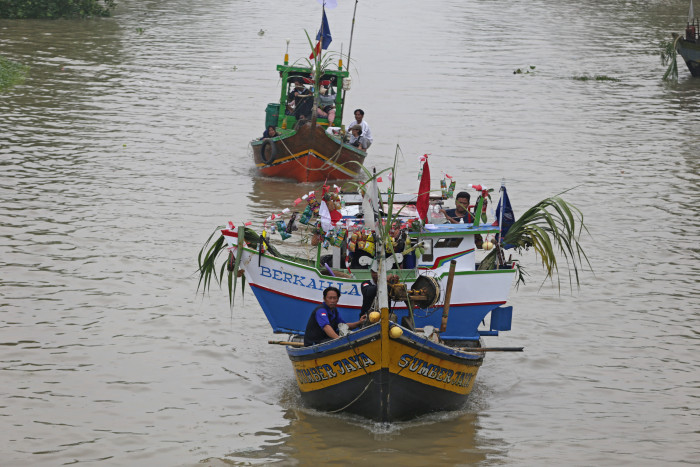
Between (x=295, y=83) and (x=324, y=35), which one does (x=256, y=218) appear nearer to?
(x=295, y=83)

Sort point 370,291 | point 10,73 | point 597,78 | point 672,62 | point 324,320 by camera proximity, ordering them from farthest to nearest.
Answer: point 597,78 → point 672,62 → point 10,73 → point 370,291 → point 324,320

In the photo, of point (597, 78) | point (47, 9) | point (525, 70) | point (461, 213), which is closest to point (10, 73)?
point (47, 9)

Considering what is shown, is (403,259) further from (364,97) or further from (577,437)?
(364,97)

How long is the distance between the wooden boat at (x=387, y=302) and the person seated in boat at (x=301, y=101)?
978cm

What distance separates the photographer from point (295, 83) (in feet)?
80.7

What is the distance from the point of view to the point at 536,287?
1731 centimetres

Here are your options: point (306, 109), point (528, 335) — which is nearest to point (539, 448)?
point (528, 335)

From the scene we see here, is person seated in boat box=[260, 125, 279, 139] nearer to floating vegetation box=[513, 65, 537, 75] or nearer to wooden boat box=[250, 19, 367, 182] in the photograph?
wooden boat box=[250, 19, 367, 182]

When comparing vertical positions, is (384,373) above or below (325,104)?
below

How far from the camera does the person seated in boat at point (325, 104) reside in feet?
78.9

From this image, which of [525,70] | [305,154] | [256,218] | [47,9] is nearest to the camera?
[256,218]

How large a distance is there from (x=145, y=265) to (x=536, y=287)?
6559 mm

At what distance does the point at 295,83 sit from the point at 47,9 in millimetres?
22808

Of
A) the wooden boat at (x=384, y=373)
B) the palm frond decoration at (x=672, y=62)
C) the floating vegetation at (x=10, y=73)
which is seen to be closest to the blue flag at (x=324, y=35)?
the floating vegetation at (x=10, y=73)
